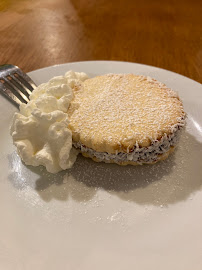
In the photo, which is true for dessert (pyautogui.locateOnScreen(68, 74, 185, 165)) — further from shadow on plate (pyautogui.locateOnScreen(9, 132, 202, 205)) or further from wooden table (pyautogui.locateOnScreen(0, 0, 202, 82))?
wooden table (pyautogui.locateOnScreen(0, 0, 202, 82))

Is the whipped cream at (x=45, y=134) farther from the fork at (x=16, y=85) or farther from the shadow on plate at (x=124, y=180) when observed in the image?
the fork at (x=16, y=85)

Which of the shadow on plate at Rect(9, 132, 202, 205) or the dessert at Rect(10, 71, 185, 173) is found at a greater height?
the dessert at Rect(10, 71, 185, 173)

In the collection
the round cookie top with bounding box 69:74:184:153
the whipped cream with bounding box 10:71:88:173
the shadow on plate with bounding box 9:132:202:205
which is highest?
the whipped cream with bounding box 10:71:88:173

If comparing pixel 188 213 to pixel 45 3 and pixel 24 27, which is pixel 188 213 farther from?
pixel 45 3

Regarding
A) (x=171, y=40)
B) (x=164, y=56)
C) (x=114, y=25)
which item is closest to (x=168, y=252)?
A: (x=164, y=56)

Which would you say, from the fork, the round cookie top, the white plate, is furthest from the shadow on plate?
the fork

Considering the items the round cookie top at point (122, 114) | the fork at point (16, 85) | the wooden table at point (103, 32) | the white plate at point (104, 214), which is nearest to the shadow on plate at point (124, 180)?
the white plate at point (104, 214)

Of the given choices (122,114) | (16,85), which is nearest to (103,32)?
(16,85)
